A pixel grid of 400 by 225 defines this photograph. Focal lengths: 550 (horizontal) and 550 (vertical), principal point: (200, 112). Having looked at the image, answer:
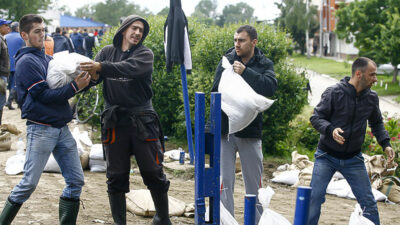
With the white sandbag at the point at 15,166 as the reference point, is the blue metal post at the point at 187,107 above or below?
above

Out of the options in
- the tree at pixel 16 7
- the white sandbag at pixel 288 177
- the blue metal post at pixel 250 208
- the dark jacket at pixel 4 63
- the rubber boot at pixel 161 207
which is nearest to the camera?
the blue metal post at pixel 250 208

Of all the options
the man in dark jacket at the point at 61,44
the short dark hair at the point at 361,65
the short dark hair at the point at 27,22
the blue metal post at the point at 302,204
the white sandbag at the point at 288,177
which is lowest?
the white sandbag at the point at 288,177

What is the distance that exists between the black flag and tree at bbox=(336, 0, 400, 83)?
1741 cm

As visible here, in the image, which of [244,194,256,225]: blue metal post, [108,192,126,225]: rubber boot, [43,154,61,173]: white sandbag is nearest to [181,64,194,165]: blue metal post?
[43,154,61,173]: white sandbag

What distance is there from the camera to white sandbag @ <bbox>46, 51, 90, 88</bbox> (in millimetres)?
4341

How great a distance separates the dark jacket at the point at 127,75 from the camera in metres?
4.41

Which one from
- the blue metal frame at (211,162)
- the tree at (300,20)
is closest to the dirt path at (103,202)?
the blue metal frame at (211,162)

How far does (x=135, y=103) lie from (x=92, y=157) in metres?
3.39

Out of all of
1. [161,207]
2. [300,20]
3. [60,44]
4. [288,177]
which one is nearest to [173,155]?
[288,177]

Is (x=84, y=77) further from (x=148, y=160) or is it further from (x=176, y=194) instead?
(x=176, y=194)

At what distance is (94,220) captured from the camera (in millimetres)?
5246

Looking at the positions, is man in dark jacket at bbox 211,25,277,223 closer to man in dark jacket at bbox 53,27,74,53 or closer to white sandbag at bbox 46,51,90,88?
white sandbag at bbox 46,51,90,88

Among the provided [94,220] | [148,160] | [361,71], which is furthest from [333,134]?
[94,220]

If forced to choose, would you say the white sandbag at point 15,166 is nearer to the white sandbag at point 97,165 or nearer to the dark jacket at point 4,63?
the white sandbag at point 97,165
